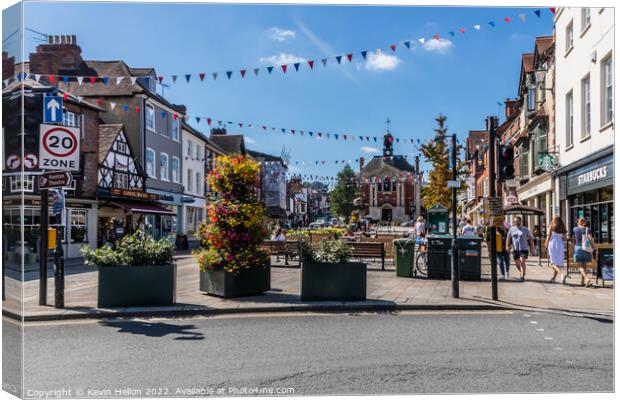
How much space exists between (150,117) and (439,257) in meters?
7.35

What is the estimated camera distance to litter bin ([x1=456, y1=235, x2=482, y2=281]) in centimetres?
1212

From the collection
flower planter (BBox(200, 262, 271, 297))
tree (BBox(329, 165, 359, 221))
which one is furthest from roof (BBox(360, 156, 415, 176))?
flower planter (BBox(200, 262, 271, 297))

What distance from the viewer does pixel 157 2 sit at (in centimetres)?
490

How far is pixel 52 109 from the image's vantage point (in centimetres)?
540

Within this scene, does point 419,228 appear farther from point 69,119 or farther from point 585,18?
point 69,119

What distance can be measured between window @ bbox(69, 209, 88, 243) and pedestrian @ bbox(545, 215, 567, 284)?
8.43 m

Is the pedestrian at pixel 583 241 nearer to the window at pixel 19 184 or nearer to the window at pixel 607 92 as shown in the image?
the window at pixel 607 92

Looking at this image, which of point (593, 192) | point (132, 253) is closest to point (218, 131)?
point (132, 253)

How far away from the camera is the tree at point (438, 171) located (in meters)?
9.21

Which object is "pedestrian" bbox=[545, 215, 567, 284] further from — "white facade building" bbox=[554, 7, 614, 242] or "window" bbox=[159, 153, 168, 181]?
"window" bbox=[159, 153, 168, 181]

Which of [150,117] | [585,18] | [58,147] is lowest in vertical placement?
[58,147]

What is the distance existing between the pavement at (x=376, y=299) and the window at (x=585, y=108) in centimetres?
274

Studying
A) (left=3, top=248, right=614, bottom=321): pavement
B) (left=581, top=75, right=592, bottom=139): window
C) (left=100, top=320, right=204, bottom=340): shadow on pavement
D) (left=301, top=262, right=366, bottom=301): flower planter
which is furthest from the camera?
(left=301, top=262, right=366, bottom=301): flower planter

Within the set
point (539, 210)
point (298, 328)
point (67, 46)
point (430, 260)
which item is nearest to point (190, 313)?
point (298, 328)
